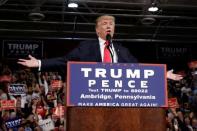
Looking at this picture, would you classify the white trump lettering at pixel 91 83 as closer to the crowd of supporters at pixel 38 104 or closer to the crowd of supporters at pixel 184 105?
the crowd of supporters at pixel 38 104

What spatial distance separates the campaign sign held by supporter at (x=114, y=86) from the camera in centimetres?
217

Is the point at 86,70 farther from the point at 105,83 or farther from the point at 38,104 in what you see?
the point at 38,104

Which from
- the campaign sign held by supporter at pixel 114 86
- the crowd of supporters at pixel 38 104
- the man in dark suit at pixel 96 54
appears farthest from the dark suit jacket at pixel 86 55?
the crowd of supporters at pixel 38 104

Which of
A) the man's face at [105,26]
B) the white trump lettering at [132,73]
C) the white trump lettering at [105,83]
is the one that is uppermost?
the man's face at [105,26]

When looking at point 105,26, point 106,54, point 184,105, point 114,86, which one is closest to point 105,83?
point 114,86

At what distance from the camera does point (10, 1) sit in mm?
8953

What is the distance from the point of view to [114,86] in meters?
2.21

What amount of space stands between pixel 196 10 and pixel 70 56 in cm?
740

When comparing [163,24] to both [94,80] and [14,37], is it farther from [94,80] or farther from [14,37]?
[94,80]

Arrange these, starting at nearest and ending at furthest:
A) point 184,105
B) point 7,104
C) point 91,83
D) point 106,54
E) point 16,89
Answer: point 91,83, point 106,54, point 7,104, point 16,89, point 184,105

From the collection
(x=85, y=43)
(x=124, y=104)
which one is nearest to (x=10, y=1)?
(x=85, y=43)

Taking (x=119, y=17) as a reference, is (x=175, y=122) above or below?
below

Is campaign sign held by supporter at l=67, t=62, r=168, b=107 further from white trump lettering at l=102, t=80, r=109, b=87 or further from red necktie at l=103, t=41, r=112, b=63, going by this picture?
red necktie at l=103, t=41, r=112, b=63

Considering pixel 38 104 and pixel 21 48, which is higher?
pixel 21 48
